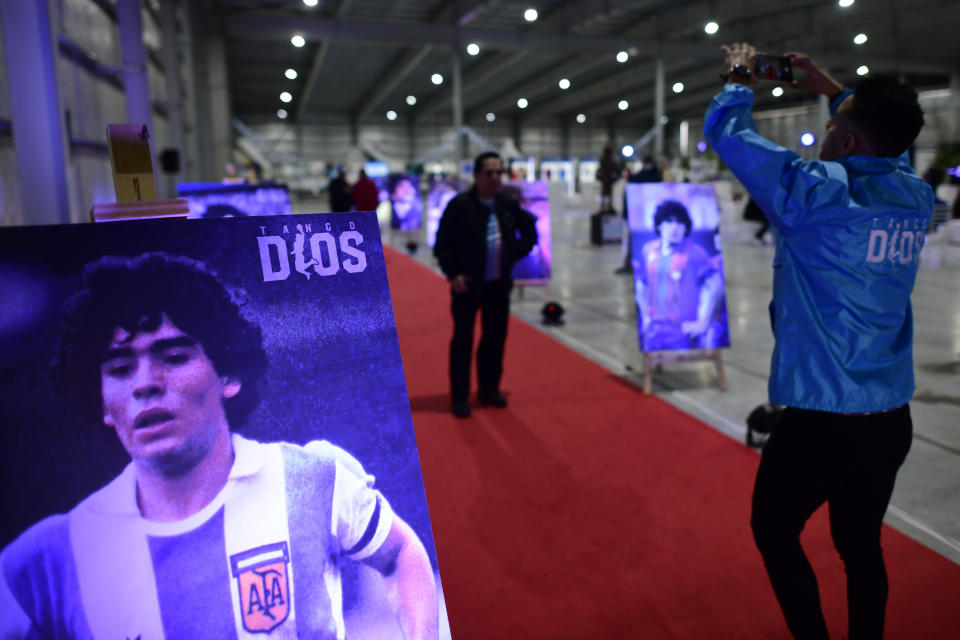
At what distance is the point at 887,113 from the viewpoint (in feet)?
5.00

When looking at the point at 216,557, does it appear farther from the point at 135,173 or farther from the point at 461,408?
the point at 461,408

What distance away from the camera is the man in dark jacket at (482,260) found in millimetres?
4027

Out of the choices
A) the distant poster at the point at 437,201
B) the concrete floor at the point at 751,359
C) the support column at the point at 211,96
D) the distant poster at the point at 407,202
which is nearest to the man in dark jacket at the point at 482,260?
the concrete floor at the point at 751,359

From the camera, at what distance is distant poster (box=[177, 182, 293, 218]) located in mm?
5402

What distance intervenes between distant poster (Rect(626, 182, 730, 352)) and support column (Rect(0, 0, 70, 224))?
3.60 m

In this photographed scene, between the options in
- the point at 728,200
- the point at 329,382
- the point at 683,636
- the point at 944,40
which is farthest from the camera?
the point at 944,40

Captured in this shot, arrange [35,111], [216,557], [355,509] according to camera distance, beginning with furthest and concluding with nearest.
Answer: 1. [35,111]
2. [355,509]
3. [216,557]

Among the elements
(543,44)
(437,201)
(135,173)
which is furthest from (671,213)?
(543,44)

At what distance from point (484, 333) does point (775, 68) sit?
280 centimetres

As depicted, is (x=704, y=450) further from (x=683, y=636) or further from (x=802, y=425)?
(x=802, y=425)

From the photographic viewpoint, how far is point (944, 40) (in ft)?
76.0

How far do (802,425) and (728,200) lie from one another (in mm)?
20246

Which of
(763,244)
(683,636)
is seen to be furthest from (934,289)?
(683,636)

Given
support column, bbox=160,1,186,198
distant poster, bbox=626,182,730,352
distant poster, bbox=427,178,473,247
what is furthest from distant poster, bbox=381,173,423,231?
distant poster, bbox=626,182,730,352
